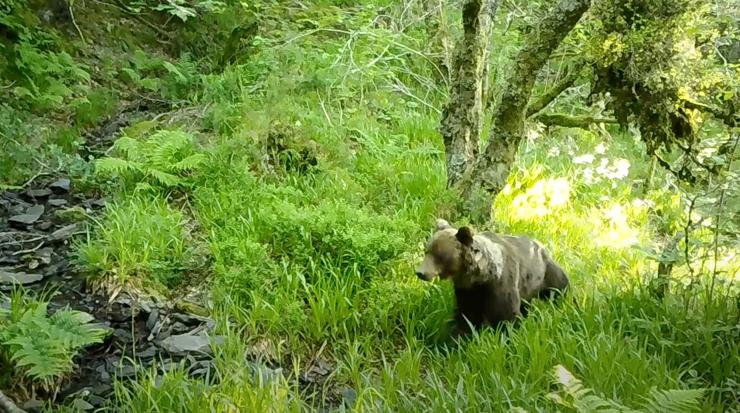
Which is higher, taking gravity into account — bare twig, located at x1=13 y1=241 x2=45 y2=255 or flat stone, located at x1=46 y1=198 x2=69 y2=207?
flat stone, located at x1=46 y1=198 x2=69 y2=207

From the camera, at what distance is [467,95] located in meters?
6.30

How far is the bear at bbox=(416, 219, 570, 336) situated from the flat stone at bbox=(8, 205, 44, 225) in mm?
3678

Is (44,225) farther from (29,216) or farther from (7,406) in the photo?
(7,406)

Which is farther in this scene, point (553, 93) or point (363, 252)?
point (553, 93)

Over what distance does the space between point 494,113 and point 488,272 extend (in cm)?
178

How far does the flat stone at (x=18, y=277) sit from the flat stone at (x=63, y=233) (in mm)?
591

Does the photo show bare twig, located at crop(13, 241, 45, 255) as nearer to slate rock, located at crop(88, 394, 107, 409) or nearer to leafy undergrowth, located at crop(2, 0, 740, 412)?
leafy undergrowth, located at crop(2, 0, 740, 412)

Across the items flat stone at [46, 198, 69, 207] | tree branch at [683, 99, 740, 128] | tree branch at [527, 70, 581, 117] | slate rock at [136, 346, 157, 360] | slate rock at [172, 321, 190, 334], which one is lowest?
slate rock at [136, 346, 157, 360]

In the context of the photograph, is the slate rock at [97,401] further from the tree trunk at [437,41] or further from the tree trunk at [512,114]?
the tree trunk at [437,41]

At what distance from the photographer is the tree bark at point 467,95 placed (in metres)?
6.17

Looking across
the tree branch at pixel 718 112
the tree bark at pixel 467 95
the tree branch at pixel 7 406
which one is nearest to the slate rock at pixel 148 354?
the tree branch at pixel 7 406

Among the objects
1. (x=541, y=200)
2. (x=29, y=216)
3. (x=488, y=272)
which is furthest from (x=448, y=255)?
(x=29, y=216)

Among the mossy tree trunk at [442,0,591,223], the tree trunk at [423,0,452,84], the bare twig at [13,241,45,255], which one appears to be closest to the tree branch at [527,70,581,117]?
the mossy tree trunk at [442,0,591,223]

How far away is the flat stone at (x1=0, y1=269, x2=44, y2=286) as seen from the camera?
530cm
